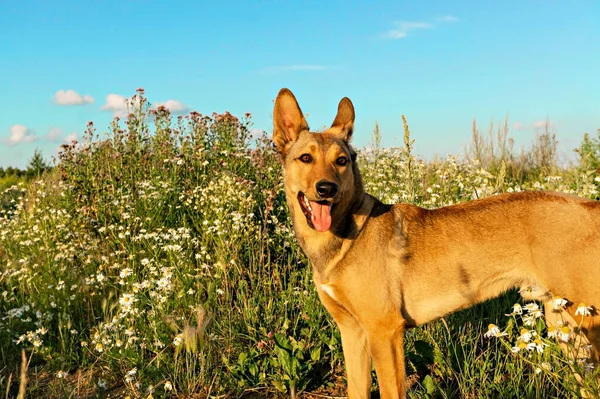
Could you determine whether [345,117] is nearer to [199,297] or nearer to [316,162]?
[316,162]

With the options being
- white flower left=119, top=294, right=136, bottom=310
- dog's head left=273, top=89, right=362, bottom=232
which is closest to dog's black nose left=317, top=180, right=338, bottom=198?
dog's head left=273, top=89, right=362, bottom=232

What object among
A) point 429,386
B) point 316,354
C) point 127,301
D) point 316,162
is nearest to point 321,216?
point 316,162

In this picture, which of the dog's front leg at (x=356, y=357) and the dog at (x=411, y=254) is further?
the dog's front leg at (x=356, y=357)

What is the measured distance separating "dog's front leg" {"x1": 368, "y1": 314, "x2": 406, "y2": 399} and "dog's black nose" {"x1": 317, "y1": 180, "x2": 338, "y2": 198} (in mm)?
919

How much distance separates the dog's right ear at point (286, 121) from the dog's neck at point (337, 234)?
0.58m

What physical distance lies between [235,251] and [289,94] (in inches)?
74.7

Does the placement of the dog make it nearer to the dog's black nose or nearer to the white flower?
the dog's black nose

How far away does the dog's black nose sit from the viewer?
3.62 m

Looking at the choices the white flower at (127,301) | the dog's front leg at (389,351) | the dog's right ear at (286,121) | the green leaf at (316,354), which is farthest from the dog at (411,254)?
the white flower at (127,301)

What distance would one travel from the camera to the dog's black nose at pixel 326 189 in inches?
142

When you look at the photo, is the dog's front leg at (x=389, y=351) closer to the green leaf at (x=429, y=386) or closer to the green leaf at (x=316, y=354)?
the green leaf at (x=429, y=386)

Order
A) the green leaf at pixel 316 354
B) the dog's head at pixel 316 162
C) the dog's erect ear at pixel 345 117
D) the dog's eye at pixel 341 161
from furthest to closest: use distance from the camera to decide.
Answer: the green leaf at pixel 316 354, the dog's erect ear at pixel 345 117, the dog's eye at pixel 341 161, the dog's head at pixel 316 162

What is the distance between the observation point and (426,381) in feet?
13.6

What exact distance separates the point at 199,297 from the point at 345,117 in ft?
7.47
